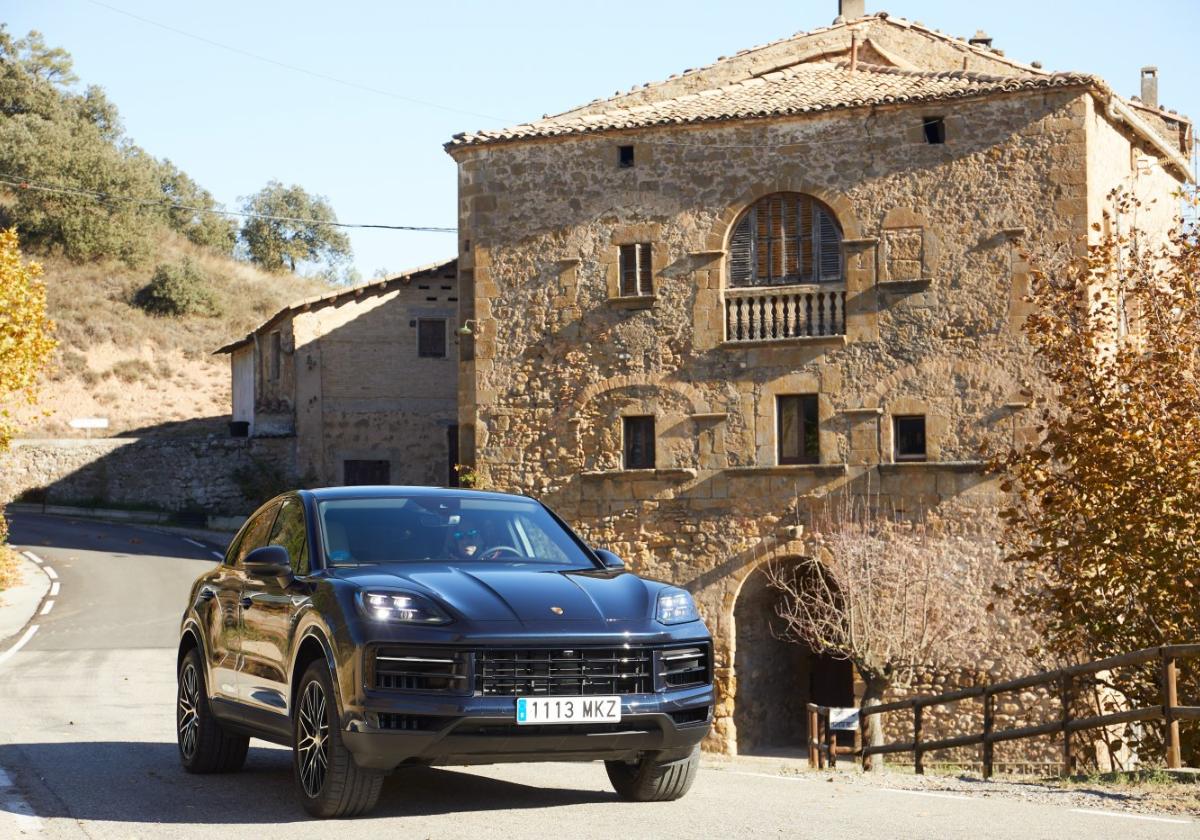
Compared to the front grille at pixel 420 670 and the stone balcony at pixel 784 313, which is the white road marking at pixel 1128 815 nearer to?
the front grille at pixel 420 670

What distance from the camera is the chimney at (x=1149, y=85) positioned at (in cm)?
3691

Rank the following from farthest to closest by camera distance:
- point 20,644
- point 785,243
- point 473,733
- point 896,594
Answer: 1. point 785,243
2. point 896,594
3. point 20,644
4. point 473,733

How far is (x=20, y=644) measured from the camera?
1051 inches

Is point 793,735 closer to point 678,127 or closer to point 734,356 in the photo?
point 734,356

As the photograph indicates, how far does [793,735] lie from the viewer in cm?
3103

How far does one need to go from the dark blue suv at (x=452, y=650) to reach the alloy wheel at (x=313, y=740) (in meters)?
0.01

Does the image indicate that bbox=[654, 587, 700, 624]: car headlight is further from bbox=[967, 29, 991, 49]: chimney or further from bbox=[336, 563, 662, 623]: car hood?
bbox=[967, 29, 991, 49]: chimney

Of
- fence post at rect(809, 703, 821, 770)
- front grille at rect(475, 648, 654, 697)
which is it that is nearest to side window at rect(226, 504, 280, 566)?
front grille at rect(475, 648, 654, 697)

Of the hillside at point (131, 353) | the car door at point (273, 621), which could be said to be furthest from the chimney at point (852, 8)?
the hillside at point (131, 353)

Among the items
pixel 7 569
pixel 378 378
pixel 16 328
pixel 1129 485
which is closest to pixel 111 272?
pixel 378 378

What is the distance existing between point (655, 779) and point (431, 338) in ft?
119

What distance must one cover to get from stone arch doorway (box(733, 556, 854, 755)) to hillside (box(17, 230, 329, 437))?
3042 centimetres

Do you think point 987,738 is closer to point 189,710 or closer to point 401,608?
point 189,710

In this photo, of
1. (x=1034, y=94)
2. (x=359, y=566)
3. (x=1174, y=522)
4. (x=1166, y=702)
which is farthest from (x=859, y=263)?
(x=359, y=566)
